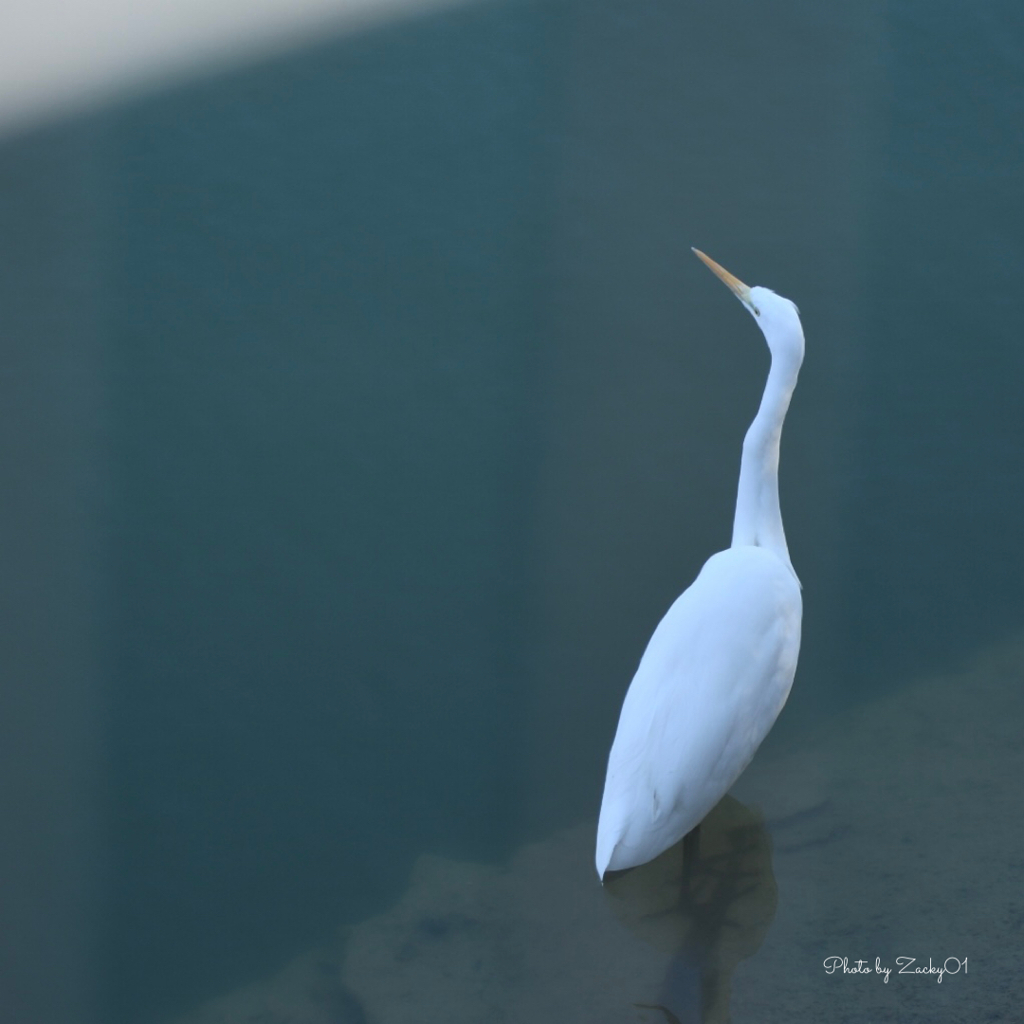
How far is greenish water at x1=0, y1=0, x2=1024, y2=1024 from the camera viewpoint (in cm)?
267

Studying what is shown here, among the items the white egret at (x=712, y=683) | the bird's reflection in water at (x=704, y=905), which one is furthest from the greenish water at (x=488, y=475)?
the white egret at (x=712, y=683)

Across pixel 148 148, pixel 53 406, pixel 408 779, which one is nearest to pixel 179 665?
pixel 408 779

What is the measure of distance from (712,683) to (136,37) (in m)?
3.03

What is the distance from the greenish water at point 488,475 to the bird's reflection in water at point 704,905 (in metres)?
0.04

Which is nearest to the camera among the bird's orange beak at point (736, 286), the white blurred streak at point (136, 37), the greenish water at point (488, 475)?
the greenish water at point (488, 475)

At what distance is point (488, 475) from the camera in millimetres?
3395

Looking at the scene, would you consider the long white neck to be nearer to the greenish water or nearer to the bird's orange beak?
the bird's orange beak

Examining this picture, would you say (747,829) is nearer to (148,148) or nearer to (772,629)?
(772,629)

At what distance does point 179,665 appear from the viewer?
3.03m

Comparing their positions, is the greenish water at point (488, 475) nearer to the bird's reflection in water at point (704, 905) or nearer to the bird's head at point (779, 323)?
the bird's reflection in water at point (704, 905)

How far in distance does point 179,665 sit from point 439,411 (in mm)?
927

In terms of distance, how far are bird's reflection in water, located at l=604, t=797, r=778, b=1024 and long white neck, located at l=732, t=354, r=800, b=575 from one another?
526 mm

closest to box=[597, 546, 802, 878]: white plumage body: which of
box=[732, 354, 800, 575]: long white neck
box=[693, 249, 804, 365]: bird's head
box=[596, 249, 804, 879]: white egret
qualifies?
box=[596, 249, 804, 879]: white egret

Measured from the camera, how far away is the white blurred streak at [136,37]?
→ 4301 millimetres
